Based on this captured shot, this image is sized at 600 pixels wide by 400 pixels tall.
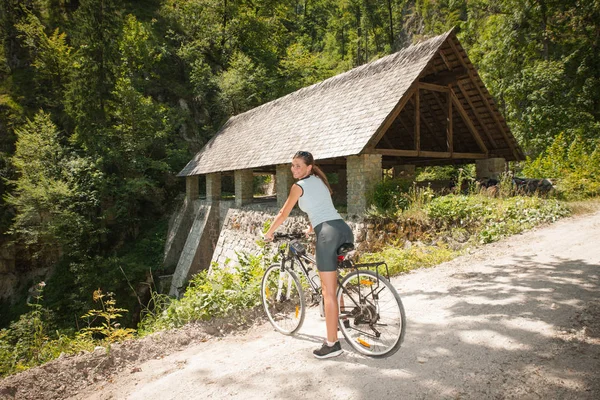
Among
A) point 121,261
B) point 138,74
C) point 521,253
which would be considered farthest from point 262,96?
point 521,253

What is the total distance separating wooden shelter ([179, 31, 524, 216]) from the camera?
28.5ft

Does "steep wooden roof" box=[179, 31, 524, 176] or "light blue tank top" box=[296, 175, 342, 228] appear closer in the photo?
"light blue tank top" box=[296, 175, 342, 228]

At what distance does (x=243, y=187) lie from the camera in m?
13.5

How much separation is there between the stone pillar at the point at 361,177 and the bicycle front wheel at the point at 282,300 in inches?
181

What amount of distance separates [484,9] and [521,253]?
26.2m

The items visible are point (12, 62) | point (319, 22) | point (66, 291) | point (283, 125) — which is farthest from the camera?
point (319, 22)

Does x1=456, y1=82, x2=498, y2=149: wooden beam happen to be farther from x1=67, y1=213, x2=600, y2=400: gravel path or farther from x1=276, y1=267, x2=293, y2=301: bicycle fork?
x1=276, y1=267, x2=293, y2=301: bicycle fork

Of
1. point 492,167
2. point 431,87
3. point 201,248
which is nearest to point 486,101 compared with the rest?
point 431,87

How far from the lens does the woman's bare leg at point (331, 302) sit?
2861mm

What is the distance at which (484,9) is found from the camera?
80.8 ft

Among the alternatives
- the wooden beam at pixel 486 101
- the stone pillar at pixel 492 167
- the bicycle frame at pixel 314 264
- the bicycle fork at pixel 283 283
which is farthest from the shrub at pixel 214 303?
the stone pillar at pixel 492 167

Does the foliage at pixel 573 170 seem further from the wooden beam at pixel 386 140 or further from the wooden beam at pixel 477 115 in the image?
the wooden beam at pixel 386 140

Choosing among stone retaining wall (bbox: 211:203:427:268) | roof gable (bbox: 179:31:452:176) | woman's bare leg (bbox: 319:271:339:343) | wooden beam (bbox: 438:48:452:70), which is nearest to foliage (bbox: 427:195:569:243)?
stone retaining wall (bbox: 211:203:427:268)

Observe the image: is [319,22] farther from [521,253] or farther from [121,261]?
[521,253]
